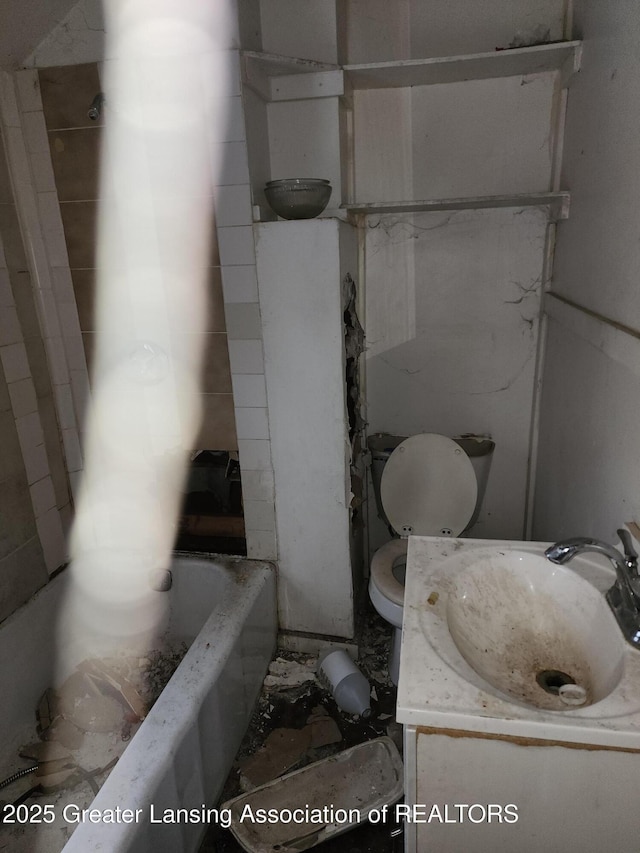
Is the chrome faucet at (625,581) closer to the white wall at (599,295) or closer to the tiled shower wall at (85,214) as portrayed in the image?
the white wall at (599,295)

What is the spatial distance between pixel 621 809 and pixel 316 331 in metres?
1.48

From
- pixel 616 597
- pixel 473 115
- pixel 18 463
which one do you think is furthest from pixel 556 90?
pixel 18 463

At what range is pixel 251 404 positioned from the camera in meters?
2.08

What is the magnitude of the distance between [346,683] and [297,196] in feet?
5.55

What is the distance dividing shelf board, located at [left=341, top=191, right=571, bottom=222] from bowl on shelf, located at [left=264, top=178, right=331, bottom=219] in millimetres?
205

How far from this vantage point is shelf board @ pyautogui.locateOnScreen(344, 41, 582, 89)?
72.0 inches

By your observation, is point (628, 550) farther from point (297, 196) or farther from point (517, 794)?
point (297, 196)

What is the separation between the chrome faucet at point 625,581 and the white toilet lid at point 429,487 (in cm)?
103

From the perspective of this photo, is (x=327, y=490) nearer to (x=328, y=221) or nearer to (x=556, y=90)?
(x=328, y=221)

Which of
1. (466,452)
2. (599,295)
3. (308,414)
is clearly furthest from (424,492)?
(599,295)

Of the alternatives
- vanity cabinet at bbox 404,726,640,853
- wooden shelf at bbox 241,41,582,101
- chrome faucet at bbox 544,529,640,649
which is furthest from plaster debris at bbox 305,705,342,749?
wooden shelf at bbox 241,41,582,101

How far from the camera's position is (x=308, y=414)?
204cm

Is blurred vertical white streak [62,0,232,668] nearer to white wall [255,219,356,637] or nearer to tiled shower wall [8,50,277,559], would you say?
tiled shower wall [8,50,277,559]

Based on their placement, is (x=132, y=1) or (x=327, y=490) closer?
(x=132, y=1)
